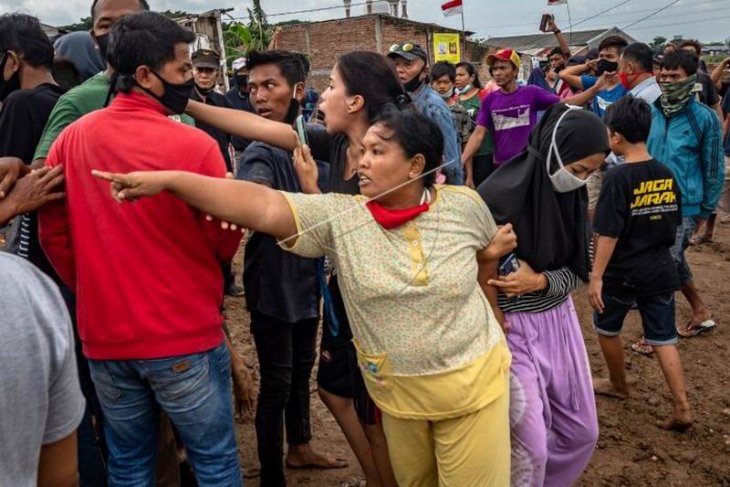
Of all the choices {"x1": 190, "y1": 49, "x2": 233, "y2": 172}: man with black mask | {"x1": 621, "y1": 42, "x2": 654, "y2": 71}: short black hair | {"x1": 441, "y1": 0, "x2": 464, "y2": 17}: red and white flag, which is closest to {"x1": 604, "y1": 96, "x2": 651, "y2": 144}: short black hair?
{"x1": 621, "y1": 42, "x2": 654, "y2": 71}: short black hair

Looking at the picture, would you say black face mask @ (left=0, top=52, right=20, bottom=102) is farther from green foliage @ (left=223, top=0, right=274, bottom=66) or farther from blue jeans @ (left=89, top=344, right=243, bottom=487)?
green foliage @ (left=223, top=0, right=274, bottom=66)

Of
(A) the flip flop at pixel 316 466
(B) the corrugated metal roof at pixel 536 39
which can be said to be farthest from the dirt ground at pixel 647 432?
(B) the corrugated metal roof at pixel 536 39

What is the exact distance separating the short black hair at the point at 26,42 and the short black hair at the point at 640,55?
4544mm

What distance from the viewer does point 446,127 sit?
146 inches

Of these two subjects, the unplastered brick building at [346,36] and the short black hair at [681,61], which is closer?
the short black hair at [681,61]

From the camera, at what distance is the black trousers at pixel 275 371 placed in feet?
8.85

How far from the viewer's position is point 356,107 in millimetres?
2328

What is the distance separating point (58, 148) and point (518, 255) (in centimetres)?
165

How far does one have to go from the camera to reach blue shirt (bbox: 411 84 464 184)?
3.23 metres

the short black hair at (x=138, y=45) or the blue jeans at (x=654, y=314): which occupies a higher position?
the short black hair at (x=138, y=45)

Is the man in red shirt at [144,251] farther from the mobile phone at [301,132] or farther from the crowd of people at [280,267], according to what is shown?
the mobile phone at [301,132]

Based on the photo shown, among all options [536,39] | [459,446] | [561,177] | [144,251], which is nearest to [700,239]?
[561,177]

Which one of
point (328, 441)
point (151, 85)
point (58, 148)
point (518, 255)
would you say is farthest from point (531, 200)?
point (328, 441)

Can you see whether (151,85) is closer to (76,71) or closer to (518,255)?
(518,255)
